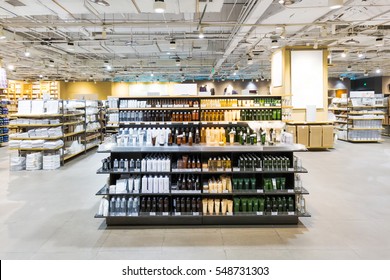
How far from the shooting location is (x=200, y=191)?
488 cm

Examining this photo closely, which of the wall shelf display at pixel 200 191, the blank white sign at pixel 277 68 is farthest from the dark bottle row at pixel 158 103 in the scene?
the blank white sign at pixel 277 68

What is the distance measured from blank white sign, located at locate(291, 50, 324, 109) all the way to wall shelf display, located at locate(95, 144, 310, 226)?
8683 mm

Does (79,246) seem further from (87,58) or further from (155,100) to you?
(87,58)

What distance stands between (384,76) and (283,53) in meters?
17.4

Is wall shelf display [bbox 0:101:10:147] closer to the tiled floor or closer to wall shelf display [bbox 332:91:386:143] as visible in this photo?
the tiled floor

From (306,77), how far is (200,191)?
9910 mm

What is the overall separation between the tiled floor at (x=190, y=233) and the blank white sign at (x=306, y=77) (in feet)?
20.5

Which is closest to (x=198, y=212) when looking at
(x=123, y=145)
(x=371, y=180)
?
(x=123, y=145)

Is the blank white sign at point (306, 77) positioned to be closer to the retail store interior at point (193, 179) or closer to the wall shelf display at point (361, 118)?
the retail store interior at point (193, 179)

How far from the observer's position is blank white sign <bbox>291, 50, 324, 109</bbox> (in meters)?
13.0

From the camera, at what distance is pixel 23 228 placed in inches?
191

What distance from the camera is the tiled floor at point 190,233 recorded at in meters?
3.96

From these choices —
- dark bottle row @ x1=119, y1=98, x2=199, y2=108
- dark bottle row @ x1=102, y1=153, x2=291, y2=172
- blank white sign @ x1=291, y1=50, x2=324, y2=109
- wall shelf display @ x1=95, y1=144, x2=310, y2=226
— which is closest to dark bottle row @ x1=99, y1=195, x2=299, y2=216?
wall shelf display @ x1=95, y1=144, x2=310, y2=226

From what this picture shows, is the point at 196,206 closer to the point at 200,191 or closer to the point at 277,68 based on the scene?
the point at 200,191
